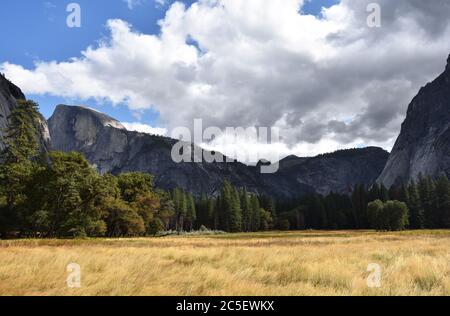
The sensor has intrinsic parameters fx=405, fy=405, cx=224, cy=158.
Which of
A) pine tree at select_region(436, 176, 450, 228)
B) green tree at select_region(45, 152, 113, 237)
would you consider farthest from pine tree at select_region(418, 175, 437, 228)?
green tree at select_region(45, 152, 113, 237)

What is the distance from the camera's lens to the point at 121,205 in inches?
2667

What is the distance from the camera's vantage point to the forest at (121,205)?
48281 millimetres

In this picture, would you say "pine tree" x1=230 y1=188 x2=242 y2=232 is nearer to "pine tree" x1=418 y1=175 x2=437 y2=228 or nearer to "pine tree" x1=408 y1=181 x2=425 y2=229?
"pine tree" x1=408 y1=181 x2=425 y2=229

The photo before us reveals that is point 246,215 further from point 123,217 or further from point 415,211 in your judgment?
point 123,217

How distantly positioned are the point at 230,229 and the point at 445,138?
12794 centimetres

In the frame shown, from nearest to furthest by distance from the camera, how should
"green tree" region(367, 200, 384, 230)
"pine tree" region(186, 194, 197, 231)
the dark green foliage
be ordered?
the dark green foliage
"green tree" region(367, 200, 384, 230)
"pine tree" region(186, 194, 197, 231)

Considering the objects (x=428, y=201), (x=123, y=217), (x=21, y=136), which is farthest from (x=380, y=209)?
(x=21, y=136)

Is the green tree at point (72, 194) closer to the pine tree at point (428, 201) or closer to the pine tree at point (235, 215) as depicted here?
the pine tree at point (235, 215)

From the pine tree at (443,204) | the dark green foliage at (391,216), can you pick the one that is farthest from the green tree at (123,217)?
the pine tree at (443,204)

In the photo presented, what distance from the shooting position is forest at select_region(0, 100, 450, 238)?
48.3 meters

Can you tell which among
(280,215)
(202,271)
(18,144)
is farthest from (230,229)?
(202,271)
